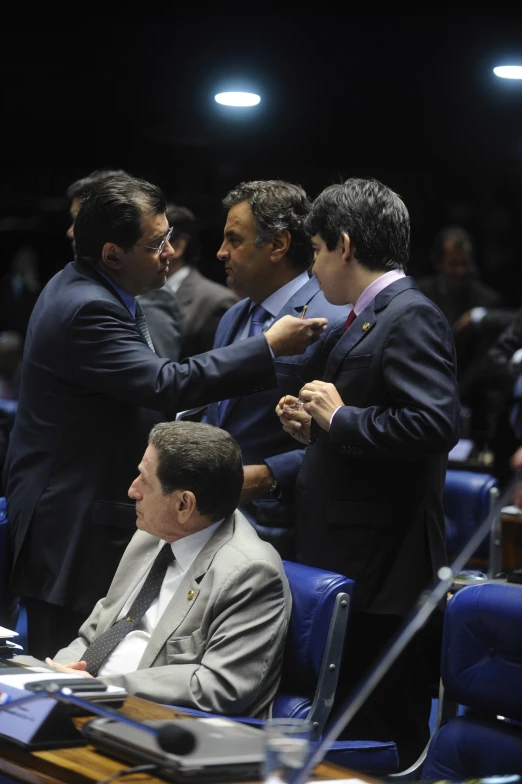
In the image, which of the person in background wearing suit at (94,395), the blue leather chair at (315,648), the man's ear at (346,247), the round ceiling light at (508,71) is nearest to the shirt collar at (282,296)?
the person in background wearing suit at (94,395)

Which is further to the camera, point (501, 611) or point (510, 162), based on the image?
point (510, 162)

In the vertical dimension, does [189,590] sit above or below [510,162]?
below


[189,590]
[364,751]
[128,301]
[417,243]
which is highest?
[417,243]

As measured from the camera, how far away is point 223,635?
7.80 feet

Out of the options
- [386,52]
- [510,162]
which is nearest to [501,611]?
[386,52]

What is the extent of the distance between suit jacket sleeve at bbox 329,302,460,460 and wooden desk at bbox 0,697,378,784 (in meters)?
0.92

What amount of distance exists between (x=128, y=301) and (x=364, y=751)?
138 cm

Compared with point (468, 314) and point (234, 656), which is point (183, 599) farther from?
point (468, 314)

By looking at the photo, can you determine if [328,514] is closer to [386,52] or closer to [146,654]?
[146,654]

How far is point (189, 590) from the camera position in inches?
99.7

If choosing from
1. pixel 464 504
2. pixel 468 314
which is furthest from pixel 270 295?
pixel 468 314

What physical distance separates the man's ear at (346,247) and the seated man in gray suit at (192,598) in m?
0.51

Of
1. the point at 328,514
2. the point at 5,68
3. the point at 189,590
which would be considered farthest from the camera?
the point at 5,68

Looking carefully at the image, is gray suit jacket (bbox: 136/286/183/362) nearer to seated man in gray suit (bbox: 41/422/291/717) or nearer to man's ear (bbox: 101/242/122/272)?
man's ear (bbox: 101/242/122/272)
